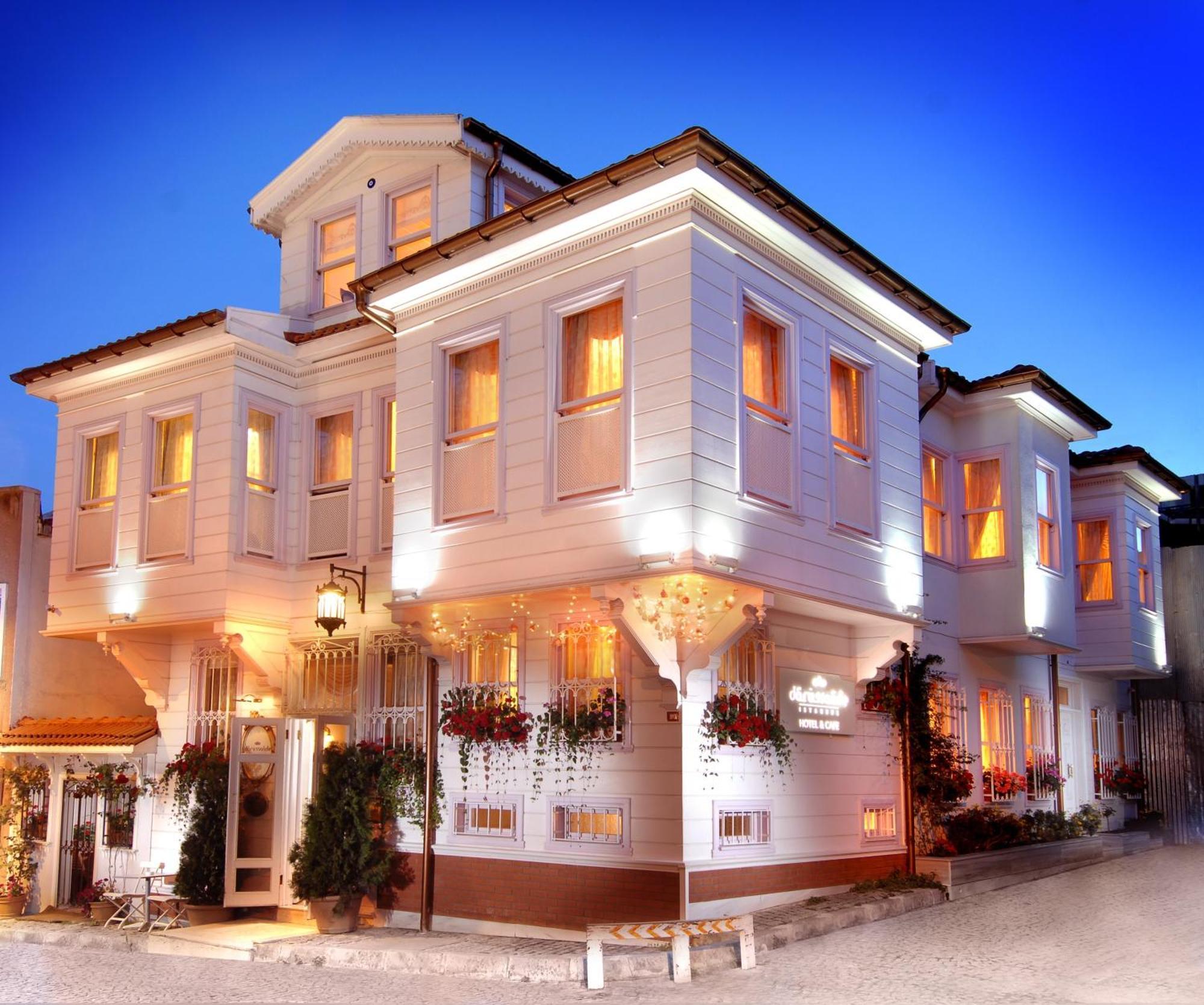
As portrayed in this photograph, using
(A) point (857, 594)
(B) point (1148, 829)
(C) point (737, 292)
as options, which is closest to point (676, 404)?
(C) point (737, 292)

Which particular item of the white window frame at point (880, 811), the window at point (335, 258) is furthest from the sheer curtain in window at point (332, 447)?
the white window frame at point (880, 811)

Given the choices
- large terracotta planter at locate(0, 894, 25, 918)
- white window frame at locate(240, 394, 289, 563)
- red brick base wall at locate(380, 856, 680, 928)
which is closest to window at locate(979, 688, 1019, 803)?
red brick base wall at locate(380, 856, 680, 928)

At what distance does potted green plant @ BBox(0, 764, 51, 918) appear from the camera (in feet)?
57.1

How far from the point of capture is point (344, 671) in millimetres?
15992

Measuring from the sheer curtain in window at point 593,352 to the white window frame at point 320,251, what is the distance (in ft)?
18.4

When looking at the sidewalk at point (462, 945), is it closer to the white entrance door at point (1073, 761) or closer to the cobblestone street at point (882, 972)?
the cobblestone street at point (882, 972)

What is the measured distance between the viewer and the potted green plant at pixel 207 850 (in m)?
15.1

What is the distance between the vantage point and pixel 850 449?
13.8m

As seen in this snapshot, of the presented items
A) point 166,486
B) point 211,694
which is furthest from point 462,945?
point 166,486

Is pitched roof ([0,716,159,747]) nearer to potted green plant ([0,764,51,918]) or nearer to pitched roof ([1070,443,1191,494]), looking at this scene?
potted green plant ([0,764,51,918])

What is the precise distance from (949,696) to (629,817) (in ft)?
22.0

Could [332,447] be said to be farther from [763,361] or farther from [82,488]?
[763,361]

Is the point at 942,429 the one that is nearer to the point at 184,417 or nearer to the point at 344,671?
the point at 344,671

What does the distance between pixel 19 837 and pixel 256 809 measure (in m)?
4.90
